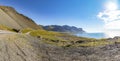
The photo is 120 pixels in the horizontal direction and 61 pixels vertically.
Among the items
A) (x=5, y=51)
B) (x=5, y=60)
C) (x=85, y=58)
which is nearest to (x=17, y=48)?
(x=5, y=51)

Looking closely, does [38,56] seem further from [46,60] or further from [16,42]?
[16,42]

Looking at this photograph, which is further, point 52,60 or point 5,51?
point 52,60

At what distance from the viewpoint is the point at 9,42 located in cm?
4503

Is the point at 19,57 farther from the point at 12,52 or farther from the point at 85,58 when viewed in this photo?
the point at 85,58

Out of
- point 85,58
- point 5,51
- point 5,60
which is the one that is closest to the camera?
point 5,60

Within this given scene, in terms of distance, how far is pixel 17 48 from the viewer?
44.8m

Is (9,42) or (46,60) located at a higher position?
(9,42)

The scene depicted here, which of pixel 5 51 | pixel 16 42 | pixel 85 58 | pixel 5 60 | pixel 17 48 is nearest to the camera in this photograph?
pixel 5 60

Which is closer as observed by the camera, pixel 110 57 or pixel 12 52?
pixel 12 52

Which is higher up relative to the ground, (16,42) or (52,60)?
(16,42)

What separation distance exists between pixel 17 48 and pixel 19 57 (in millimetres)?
3700

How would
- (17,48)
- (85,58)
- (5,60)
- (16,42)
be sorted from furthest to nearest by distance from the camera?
(85,58), (16,42), (17,48), (5,60)

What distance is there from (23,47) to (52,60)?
5.97 m

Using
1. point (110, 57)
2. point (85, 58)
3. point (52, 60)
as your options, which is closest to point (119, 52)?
point (110, 57)
